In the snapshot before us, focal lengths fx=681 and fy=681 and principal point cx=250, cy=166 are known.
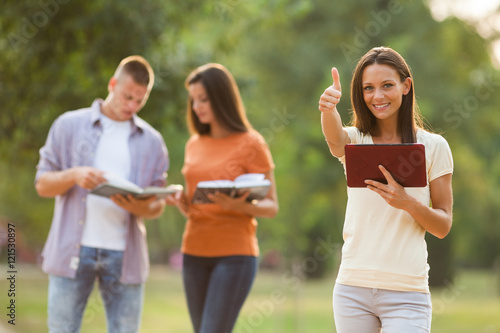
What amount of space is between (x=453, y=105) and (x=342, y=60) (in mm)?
2686

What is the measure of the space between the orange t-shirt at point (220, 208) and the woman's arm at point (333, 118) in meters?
1.31

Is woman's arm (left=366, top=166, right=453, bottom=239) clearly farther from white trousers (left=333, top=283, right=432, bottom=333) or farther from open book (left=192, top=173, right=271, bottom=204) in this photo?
open book (left=192, top=173, right=271, bottom=204)

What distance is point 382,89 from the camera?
3135 mm

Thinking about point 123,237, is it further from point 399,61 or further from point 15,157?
point 15,157

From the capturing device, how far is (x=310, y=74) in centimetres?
1647

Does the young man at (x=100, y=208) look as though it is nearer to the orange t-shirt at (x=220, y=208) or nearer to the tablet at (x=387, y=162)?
the orange t-shirt at (x=220, y=208)

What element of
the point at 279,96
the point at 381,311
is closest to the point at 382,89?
the point at 381,311

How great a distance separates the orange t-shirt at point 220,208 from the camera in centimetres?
436

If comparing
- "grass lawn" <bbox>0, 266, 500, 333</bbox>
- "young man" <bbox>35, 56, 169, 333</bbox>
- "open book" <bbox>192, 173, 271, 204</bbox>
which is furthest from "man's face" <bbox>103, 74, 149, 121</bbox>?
"grass lawn" <bbox>0, 266, 500, 333</bbox>

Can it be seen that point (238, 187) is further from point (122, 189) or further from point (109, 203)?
point (109, 203)

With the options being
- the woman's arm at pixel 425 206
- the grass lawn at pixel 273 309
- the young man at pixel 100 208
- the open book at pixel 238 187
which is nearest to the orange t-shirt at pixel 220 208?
the open book at pixel 238 187

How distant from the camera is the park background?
7.38 m

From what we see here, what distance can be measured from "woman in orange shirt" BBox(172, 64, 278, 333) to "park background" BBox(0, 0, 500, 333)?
1.57 meters

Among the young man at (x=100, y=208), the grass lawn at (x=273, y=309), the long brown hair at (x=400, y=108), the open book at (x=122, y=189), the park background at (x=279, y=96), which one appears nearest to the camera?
the long brown hair at (x=400, y=108)
